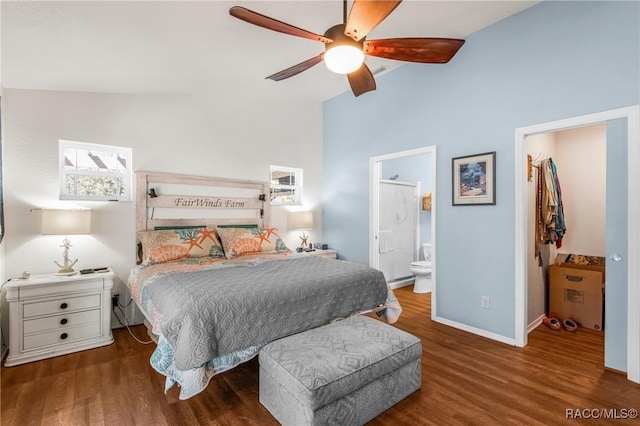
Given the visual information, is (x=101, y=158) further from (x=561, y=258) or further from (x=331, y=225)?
(x=561, y=258)

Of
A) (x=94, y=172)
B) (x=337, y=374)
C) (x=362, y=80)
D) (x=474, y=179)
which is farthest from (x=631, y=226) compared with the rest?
(x=94, y=172)

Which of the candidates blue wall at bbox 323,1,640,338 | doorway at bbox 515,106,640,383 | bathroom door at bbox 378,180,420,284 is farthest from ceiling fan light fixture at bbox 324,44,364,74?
bathroom door at bbox 378,180,420,284

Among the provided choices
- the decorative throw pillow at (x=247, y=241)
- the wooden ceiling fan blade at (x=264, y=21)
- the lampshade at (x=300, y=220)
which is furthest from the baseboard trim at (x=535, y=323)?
the wooden ceiling fan blade at (x=264, y=21)

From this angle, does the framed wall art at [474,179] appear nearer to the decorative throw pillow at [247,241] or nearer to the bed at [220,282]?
the bed at [220,282]

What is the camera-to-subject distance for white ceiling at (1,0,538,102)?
195cm

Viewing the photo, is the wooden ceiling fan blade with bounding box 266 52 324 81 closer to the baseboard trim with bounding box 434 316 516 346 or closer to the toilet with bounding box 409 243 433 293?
the baseboard trim with bounding box 434 316 516 346

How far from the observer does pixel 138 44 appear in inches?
92.5

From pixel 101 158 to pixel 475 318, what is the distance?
4274 mm

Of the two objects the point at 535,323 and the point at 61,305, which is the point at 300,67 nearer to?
the point at 61,305

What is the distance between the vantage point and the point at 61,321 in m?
2.67

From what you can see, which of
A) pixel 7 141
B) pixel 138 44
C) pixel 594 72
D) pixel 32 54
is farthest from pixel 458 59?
pixel 7 141

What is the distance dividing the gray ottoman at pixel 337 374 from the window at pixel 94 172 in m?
2.63

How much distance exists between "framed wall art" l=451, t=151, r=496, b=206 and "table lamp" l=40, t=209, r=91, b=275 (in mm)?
3625

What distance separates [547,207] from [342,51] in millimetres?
2899
